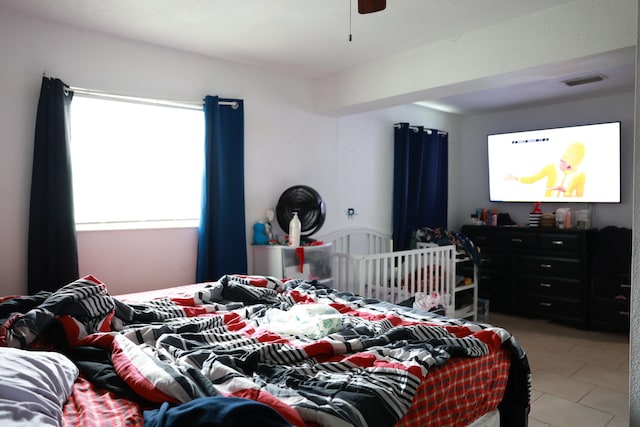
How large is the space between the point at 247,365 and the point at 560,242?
3932mm

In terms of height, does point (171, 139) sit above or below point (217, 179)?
above

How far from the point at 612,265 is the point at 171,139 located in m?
4.02

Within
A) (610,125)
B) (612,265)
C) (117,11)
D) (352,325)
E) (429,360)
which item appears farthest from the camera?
(610,125)

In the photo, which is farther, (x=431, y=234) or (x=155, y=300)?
(x=431, y=234)

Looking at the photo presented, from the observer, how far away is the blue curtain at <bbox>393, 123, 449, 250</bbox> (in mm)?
4590

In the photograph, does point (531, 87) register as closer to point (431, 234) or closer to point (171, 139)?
point (431, 234)

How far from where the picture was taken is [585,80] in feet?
12.4

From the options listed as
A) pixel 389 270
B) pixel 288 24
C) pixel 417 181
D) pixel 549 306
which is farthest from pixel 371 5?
pixel 549 306

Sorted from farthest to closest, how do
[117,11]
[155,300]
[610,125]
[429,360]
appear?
[610,125] < [117,11] < [155,300] < [429,360]

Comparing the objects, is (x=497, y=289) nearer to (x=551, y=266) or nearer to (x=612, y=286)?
(x=551, y=266)

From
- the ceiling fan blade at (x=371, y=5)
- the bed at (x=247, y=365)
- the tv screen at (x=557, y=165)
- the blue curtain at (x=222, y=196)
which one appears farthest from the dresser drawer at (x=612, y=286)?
the ceiling fan blade at (x=371, y=5)

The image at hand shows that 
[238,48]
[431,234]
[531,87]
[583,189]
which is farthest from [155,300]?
[583,189]

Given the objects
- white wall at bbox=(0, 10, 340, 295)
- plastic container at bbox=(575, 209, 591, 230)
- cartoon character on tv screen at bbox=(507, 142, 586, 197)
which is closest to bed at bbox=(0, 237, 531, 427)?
white wall at bbox=(0, 10, 340, 295)

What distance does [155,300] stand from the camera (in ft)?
7.03
